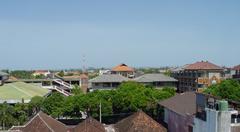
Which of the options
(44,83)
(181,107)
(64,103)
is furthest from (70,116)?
(44,83)

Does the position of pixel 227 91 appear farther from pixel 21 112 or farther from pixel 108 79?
pixel 108 79

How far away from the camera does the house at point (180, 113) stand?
33062 millimetres

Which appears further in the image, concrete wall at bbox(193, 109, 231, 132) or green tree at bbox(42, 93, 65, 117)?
green tree at bbox(42, 93, 65, 117)

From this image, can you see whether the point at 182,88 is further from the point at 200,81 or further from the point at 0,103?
the point at 0,103

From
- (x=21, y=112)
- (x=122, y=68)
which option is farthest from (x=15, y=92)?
(x=122, y=68)

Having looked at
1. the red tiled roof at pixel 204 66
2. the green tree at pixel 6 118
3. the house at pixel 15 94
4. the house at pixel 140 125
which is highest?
the red tiled roof at pixel 204 66

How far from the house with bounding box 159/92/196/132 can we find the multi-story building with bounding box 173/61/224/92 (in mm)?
36671

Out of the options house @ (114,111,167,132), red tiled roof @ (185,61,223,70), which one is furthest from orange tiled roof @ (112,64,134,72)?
house @ (114,111,167,132)

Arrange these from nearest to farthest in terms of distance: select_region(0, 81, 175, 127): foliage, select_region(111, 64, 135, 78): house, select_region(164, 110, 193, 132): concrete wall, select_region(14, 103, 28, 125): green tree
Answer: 1. select_region(164, 110, 193, 132): concrete wall
2. select_region(14, 103, 28, 125): green tree
3. select_region(0, 81, 175, 127): foliage
4. select_region(111, 64, 135, 78): house

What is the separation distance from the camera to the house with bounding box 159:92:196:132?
33.1m

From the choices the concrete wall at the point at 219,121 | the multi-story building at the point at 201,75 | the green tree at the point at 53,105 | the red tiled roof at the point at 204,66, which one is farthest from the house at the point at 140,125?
the red tiled roof at the point at 204,66

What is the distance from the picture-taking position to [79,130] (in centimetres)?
3400

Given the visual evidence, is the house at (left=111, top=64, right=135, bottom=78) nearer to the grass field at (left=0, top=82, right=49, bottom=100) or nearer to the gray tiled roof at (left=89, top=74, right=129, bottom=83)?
the gray tiled roof at (left=89, top=74, right=129, bottom=83)

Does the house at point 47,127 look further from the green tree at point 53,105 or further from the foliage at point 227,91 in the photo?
the foliage at point 227,91
